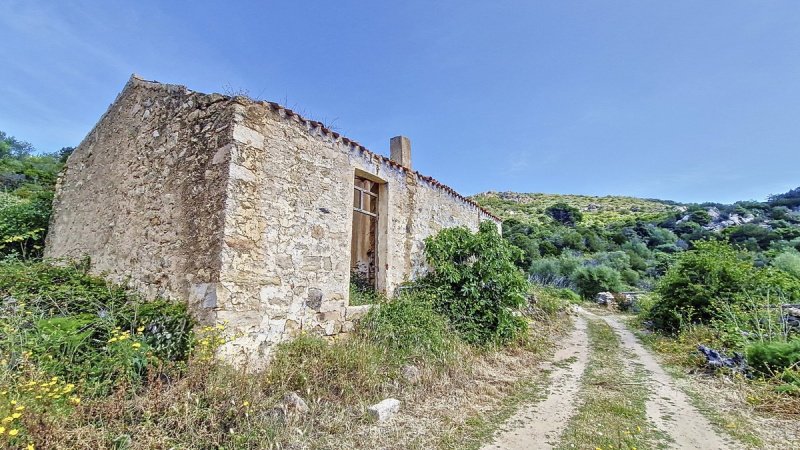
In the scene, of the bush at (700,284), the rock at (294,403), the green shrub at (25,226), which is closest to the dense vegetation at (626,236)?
the bush at (700,284)

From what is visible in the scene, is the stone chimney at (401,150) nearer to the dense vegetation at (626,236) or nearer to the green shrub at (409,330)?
the green shrub at (409,330)

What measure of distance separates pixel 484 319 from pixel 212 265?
16.8ft

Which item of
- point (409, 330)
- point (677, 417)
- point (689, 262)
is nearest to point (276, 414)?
point (409, 330)

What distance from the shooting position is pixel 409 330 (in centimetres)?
618

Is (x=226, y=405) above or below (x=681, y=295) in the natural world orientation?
below

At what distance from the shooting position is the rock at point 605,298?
56.6ft

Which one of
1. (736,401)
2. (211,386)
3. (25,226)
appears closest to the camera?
(211,386)

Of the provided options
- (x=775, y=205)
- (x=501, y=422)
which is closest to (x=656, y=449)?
(x=501, y=422)

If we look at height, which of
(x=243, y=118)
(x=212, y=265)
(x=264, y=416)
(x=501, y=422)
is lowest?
(x=501, y=422)

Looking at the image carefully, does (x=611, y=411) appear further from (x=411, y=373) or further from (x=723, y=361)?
(x=723, y=361)

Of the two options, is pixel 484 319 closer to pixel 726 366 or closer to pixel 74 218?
pixel 726 366

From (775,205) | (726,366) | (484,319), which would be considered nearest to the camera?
(726,366)

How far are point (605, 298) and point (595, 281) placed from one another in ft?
5.80

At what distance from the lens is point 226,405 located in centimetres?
370
